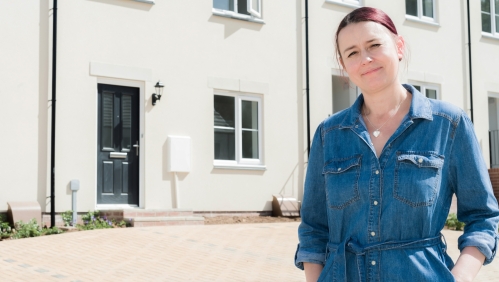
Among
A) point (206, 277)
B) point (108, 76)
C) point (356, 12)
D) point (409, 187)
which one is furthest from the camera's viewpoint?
point (108, 76)

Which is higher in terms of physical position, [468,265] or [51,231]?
[468,265]

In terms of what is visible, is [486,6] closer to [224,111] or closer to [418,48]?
[418,48]

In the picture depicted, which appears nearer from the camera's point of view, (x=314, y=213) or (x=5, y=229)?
(x=314, y=213)

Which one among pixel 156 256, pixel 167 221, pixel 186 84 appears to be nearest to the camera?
pixel 156 256

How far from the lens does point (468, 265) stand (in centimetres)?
205

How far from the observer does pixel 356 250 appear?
2.10m

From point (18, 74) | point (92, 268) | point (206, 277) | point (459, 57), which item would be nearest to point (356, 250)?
point (206, 277)

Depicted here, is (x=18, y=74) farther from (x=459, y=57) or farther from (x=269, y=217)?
(x=459, y=57)

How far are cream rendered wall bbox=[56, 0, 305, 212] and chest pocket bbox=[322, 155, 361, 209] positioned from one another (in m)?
11.2

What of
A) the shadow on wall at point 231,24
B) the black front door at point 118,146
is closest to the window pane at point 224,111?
the shadow on wall at point 231,24

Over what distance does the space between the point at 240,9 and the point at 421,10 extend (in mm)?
5766

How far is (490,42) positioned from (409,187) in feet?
63.7

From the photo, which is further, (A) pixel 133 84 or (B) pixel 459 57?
(B) pixel 459 57

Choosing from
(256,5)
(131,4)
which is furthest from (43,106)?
(256,5)
